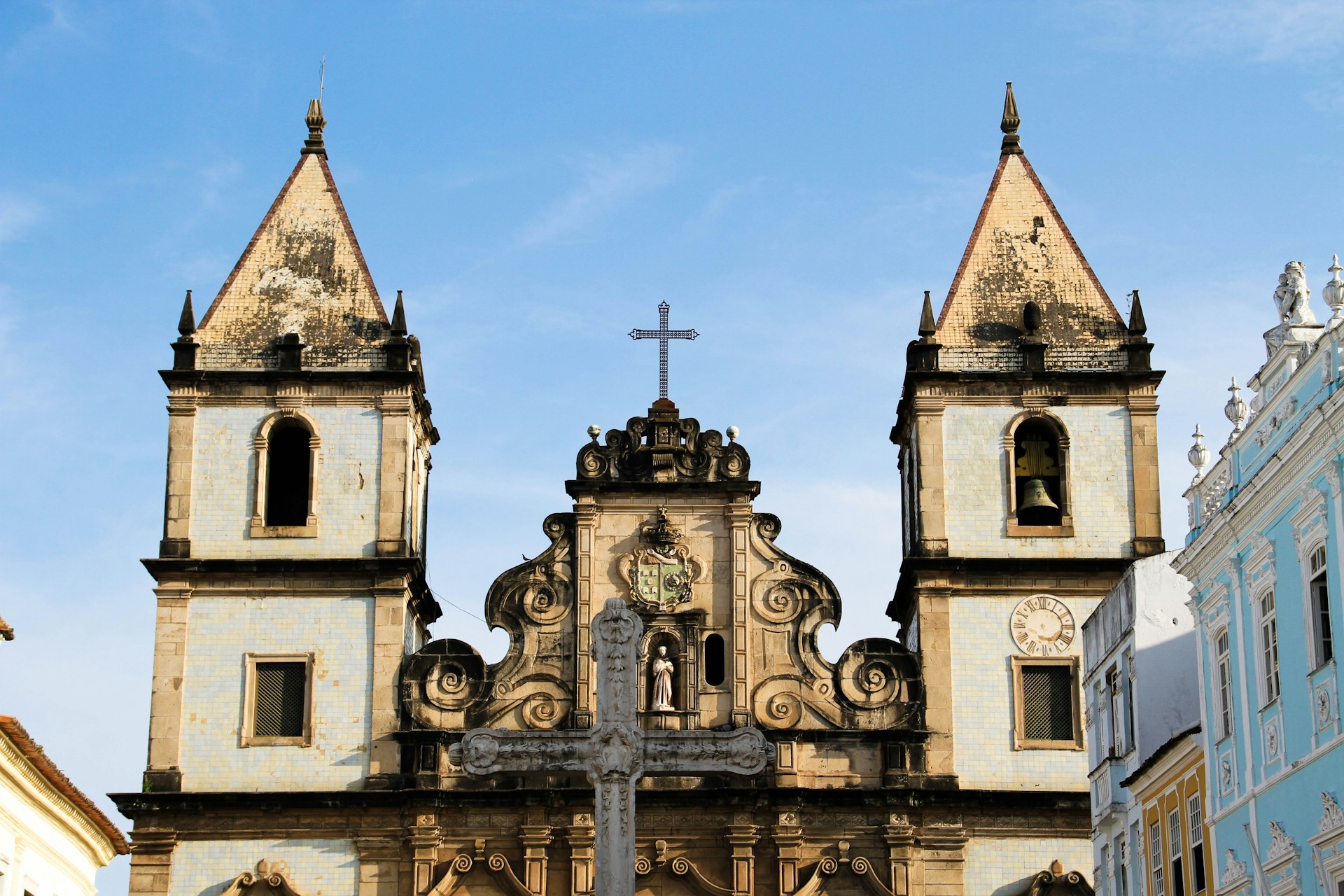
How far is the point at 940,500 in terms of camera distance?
3656 cm

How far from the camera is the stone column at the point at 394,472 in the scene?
36.3m

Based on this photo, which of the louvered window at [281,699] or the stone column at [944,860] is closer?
the stone column at [944,860]

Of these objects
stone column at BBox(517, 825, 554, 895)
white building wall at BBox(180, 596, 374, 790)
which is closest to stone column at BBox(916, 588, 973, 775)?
stone column at BBox(517, 825, 554, 895)

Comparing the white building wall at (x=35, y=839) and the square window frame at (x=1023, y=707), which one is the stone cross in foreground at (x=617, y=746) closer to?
the white building wall at (x=35, y=839)

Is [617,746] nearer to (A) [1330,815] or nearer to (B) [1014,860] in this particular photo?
(A) [1330,815]

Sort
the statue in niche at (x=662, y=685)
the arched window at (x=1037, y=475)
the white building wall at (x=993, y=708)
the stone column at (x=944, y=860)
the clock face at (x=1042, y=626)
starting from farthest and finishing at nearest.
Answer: the arched window at (x=1037, y=475)
the clock face at (x=1042, y=626)
the statue in niche at (x=662, y=685)
the white building wall at (x=993, y=708)
the stone column at (x=944, y=860)

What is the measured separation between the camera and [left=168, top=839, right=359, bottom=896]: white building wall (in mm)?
34406

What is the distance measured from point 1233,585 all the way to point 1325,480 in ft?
10.4

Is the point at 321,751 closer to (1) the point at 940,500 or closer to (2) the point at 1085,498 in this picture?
(1) the point at 940,500

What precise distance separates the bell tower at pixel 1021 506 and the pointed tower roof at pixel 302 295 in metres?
9.33

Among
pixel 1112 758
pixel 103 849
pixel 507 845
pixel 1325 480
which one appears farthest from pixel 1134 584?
pixel 103 849

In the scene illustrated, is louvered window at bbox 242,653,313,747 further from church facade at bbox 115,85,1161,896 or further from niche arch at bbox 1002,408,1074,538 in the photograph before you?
niche arch at bbox 1002,408,1074,538

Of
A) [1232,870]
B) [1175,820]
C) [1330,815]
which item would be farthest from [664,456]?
[1330,815]

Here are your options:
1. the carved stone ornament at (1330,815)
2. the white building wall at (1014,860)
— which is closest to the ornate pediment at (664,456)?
the white building wall at (1014,860)
